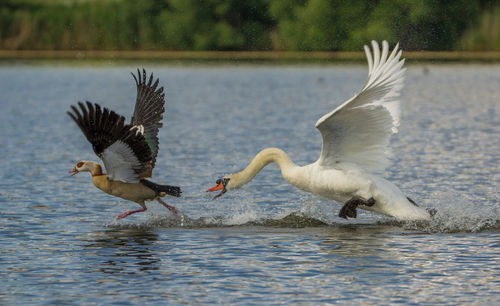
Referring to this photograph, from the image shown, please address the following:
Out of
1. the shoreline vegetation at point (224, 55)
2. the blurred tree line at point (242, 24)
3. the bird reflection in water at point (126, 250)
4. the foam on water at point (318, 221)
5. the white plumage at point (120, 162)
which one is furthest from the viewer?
the shoreline vegetation at point (224, 55)

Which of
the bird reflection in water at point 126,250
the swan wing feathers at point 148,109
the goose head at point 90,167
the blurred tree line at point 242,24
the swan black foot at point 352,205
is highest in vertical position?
the blurred tree line at point 242,24

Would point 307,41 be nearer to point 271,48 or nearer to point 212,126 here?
point 271,48

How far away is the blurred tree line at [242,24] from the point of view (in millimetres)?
72125

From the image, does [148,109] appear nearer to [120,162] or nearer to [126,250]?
[120,162]

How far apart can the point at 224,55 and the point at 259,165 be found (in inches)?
3188

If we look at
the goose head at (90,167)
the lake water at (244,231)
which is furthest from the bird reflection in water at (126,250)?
A: the goose head at (90,167)

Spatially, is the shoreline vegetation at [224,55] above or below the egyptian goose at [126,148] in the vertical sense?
above

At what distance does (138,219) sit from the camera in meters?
14.9

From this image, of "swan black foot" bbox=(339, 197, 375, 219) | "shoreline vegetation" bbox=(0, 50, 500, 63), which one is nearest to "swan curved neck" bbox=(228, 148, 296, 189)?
"swan black foot" bbox=(339, 197, 375, 219)

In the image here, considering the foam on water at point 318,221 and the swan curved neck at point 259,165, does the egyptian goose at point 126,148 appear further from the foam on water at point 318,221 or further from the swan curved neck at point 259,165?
the swan curved neck at point 259,165

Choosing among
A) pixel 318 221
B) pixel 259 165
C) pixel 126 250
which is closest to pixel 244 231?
pixel 259 165

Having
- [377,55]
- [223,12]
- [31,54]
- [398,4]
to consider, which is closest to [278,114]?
[377,55]

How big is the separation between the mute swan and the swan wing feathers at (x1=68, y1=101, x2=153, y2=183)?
1.14 metres

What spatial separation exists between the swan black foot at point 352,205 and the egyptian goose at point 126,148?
2.28m
